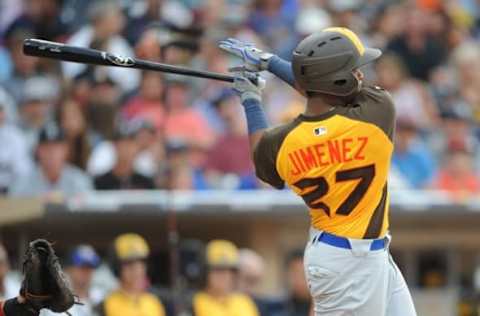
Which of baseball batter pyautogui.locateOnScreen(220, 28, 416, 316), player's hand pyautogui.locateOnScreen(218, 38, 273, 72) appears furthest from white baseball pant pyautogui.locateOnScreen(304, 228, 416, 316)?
player's hand pyautogui.locateOnScreen(218, 38, 273, 72)

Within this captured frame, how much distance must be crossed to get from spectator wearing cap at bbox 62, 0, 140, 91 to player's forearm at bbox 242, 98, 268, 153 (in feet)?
16.0

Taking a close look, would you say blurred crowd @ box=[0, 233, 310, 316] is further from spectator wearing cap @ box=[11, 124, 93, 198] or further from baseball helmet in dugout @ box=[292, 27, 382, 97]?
baseball helmet in dugout @ box=[292, 27, 382, 97]

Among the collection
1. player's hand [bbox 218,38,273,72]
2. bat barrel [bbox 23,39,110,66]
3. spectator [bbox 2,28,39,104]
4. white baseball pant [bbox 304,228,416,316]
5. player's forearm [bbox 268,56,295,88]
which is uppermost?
spectator [bbox 2,28,39,104]

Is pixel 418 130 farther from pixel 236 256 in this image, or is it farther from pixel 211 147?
pixel 236 256

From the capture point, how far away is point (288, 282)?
10.3 m

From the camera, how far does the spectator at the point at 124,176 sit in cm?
1002

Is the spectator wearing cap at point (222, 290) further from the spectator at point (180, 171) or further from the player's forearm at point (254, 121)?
the player's forearm at point (254, 121)

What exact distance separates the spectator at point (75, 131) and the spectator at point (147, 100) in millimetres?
483

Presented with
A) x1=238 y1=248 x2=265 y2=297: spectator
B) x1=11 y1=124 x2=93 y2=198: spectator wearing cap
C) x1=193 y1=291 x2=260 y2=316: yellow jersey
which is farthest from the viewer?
x1=11 y1=124 x2=93 y2=198: spectator wearing cap

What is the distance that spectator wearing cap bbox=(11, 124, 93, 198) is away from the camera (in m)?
9.83

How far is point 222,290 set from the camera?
9234 mm

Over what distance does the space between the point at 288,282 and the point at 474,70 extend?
3468 millimetres

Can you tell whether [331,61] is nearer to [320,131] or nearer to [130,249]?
[320,131]

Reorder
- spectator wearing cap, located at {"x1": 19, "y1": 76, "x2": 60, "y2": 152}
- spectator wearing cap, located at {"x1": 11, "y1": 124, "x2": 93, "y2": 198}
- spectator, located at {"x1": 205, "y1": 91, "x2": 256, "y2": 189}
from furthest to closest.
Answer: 1. spectator wearing cap, located at {"x1": 19, "y1": 76, "x2": 60, "y2": 152}
2. spectator, located at {"x1": 205, "y1": 91, "x2": 256, "y2": 189}
3. spectator wearing cap, located at {"x1": 11, "y1": 124, "x2": 93, "y2": 198}
